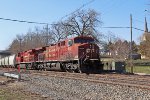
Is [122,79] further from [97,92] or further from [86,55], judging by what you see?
[86,55]

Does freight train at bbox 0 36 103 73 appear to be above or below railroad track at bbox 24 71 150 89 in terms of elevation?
above

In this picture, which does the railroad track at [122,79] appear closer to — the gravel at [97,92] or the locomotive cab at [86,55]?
the gravel at [97,92]

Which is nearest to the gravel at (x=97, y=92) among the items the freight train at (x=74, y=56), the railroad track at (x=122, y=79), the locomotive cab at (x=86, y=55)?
the railroad track at (x=122, y=79)

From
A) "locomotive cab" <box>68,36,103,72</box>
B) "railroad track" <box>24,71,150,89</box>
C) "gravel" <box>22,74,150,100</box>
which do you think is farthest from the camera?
"locomotive cab" <box>68,36,103,72</box>

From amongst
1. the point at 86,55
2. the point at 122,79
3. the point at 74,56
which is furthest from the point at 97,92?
the point at 74,56

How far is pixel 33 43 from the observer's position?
342 ft

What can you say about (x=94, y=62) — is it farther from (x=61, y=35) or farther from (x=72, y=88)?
(x=61, y=35)

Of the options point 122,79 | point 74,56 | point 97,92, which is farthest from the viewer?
point 74,56

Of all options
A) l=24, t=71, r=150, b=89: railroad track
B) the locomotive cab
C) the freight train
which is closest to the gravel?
l=24, t=71, r=150, b=89: railroad track

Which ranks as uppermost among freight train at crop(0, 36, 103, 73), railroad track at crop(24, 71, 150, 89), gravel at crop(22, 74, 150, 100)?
freight train at crop(0, 36, 103, 73)

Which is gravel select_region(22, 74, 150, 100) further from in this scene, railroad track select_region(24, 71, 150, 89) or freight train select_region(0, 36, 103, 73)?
freight train select_region(0, 36, 103, 73)

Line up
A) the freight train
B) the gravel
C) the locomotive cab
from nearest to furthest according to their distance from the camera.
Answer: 1. the gravel
2. the locomotive cab
3. the freight train

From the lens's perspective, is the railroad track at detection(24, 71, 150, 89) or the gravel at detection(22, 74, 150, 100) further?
the railroad track at detection(24, 71, 150, 89)

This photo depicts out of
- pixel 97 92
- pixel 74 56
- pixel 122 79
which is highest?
pixel 74 56
